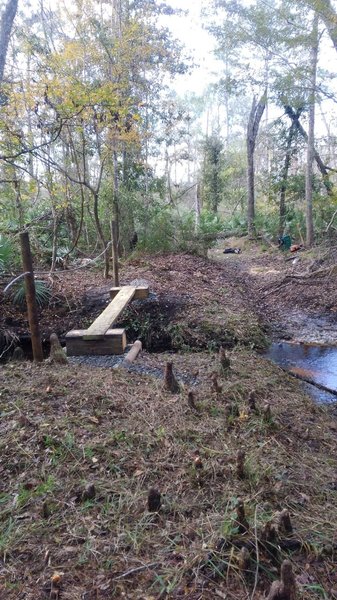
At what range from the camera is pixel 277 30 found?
36.4ft

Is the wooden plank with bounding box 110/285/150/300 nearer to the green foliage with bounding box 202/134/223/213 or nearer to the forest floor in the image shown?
the forest floor

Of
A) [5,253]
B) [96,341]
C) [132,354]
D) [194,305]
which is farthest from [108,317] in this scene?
[5,253]

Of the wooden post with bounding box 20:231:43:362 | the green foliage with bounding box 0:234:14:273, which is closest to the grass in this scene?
the wooden post with bounding box 20:231:43:362

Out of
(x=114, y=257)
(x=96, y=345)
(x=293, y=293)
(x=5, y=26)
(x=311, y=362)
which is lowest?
(x=311, y=362)

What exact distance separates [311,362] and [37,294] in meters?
4.83

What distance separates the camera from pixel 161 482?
2516 millimetres

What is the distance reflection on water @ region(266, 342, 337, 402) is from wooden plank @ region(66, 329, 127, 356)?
7.86ft

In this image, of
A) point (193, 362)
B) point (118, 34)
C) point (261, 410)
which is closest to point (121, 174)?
point (118, 34)

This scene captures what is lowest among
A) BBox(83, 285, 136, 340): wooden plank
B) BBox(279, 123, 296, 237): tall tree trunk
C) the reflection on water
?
the reflection on water

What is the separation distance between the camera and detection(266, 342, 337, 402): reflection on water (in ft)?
16.7

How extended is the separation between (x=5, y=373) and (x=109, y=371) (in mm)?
1053

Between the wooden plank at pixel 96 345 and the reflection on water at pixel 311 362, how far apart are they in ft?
7.86

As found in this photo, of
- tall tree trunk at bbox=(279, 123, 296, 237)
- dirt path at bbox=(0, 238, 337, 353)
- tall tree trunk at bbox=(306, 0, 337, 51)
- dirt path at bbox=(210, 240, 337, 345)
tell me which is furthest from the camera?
tall tree trunk at bbox=(279, 123, 296, 237)

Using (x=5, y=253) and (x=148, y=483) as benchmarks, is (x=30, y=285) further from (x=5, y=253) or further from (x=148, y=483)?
(x=5, y=253)
